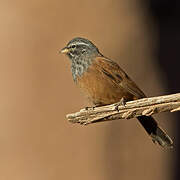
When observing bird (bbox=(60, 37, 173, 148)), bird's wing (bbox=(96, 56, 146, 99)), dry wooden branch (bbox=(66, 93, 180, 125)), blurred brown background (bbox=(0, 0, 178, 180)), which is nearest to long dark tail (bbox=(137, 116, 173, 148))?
bird (bbox=(60, 37, 173, 148))

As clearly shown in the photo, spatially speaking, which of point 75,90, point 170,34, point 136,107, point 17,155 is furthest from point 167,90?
point 136,107

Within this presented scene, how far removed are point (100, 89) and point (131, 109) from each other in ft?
3.41

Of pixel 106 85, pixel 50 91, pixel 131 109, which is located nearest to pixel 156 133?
pixel 106 85

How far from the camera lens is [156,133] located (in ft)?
27.6

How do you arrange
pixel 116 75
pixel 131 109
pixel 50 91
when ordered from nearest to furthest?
pixel 131 109
pixel 116 75
pixel 50 91

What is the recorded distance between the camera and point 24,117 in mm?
12086

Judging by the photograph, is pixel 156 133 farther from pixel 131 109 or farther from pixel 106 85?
pixel 131 109

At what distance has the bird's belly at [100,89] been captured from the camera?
854 cm

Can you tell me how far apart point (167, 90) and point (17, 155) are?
3003mm

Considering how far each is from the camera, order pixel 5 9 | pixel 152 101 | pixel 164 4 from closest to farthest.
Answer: pixel 152 101 → pixel 5 9 → pixel 164 4

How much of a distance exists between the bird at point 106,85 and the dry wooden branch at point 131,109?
51cm

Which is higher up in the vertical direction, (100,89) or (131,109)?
(100,89)

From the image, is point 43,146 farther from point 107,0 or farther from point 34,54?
point 107,0

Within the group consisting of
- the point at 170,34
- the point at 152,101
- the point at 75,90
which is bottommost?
the point at 152,101
